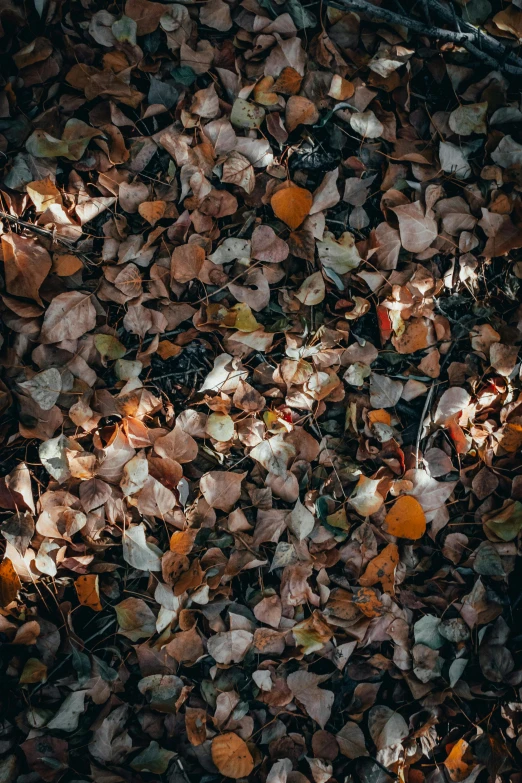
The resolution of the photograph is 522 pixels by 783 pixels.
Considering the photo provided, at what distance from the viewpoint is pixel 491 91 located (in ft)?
5.39

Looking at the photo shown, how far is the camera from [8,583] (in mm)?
1476

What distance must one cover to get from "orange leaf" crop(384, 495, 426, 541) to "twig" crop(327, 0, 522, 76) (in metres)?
1.31

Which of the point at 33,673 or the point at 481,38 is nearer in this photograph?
the point at 33,673

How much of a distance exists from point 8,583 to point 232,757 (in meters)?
0.75

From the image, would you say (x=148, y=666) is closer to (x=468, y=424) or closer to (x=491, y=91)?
(x=468, y=424)

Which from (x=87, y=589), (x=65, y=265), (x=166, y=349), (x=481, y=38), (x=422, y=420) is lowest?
(x=87, y=589)

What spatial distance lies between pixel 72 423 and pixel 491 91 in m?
1.57

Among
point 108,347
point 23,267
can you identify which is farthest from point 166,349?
point 23,267

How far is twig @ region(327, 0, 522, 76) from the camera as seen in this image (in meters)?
1.58

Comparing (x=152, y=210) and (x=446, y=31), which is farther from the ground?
(x=446, y=31)

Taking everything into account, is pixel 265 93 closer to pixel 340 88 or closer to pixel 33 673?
pixel 340 88

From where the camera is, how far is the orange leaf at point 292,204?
1555mm

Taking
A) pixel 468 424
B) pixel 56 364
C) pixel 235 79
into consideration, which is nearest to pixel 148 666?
pixel 56 364

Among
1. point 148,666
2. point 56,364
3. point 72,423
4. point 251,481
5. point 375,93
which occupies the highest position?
point 375,93
